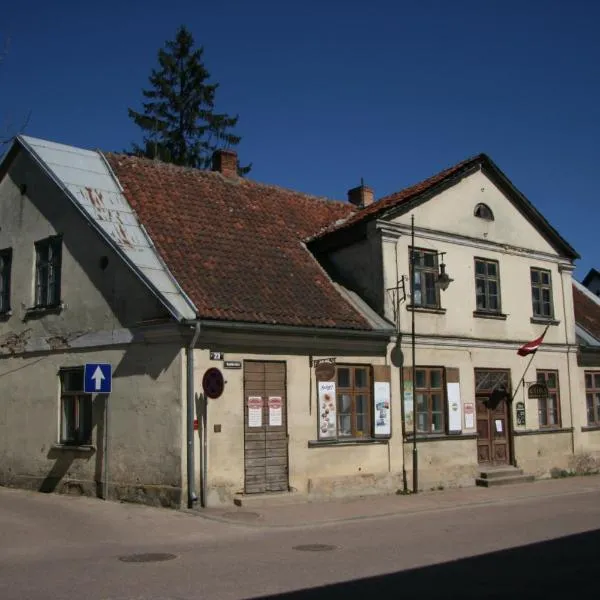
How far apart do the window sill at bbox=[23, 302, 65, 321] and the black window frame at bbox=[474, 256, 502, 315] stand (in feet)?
33.6

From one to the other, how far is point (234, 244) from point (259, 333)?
303 centimetres

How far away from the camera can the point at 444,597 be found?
24.3 ft

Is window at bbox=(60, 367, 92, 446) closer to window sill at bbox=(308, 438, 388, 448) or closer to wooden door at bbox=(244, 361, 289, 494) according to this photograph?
wooden door at bbox=(244, 361, 289, 494)

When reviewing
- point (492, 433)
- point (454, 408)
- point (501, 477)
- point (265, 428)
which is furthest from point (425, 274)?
point (265, 428)

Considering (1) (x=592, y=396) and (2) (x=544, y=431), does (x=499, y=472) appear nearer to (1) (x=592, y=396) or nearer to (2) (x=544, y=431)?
(2) (x=544, y=431)

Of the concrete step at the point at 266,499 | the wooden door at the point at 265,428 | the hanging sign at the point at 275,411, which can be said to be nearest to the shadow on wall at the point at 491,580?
the concrete step at the point at 266,499

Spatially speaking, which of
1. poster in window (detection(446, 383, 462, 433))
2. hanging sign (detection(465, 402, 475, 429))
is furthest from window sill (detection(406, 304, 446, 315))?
hanging sign (detection(465, 402, 475, 429))

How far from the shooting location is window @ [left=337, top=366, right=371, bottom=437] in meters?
16.6

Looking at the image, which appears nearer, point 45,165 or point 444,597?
point 444,597

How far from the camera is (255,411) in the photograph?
1512 centimetres

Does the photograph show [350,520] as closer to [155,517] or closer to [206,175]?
[155,517]

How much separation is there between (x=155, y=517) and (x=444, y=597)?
275 inches

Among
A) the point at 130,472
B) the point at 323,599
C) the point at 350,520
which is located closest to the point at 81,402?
the point at 130,472

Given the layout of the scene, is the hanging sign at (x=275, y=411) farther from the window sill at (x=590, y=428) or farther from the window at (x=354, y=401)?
the window sill at (x=590, y=428)
